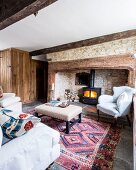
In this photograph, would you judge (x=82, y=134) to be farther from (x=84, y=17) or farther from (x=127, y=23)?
(x=127, y=23)

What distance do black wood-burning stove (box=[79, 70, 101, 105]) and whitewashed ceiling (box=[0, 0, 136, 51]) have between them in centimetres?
210

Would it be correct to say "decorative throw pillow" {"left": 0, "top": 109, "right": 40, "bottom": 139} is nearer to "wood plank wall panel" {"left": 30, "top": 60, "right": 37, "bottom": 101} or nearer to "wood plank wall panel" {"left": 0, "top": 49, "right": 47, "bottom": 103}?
"wood plank wall panel" {"left": 0, "top": 49, "right": 47, "bottom": 103}

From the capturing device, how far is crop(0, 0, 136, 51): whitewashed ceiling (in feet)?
7.02

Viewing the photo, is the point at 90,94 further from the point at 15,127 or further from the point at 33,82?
the point at 15,127

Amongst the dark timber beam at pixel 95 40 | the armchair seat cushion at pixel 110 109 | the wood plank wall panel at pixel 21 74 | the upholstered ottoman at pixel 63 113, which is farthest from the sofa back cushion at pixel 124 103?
the wood plank wall panel at pixel 21 74

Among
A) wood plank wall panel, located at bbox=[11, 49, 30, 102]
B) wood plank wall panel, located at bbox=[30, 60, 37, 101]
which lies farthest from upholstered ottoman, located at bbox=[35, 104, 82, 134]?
wood plank wall panel, located at bbox=[30, 60, 37, 101]

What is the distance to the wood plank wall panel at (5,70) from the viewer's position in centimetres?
511

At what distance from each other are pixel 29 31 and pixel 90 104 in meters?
3.58

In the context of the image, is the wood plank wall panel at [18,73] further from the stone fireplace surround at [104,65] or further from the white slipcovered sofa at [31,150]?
the white slipcovered sofa at [31,150]

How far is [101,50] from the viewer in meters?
4.14

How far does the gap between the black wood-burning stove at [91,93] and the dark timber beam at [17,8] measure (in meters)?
4.15

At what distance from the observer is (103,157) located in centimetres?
199

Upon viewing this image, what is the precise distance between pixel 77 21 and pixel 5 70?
12.4 ft

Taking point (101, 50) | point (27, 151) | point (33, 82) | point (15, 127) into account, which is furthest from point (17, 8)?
point (33, 82)
